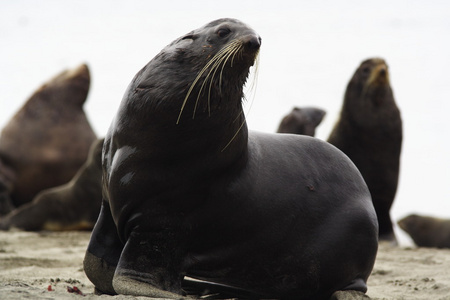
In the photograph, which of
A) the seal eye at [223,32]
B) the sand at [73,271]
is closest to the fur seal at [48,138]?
the sand at [73,271]

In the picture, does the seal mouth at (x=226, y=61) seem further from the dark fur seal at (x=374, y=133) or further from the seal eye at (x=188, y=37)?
the dark fur seal at (x=374, y=133)

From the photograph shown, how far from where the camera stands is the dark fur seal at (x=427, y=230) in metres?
8.66

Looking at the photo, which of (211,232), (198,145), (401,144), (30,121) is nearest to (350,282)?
(211,232)

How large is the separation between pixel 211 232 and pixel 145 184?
1.27 ft

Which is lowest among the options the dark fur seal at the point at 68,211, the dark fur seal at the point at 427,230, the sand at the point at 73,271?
the dark fur seal at the point at 427,230

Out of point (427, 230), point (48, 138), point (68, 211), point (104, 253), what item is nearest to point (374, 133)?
point (427, 230)

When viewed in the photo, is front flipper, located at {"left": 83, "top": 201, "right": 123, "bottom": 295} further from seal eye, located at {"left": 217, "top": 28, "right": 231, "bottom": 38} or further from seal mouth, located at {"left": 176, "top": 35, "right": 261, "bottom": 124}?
seal eye, located at {"left": 217, "top": 28, "right": 231, "bottom": 38}

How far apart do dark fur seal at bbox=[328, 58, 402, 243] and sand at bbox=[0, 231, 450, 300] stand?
4.95 feet

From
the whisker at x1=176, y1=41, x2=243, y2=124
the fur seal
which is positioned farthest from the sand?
the fur seal

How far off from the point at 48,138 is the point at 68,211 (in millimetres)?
2184

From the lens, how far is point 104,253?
3.86m

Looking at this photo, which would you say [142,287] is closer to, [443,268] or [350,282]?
[350,282]

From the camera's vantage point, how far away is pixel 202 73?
341 cm

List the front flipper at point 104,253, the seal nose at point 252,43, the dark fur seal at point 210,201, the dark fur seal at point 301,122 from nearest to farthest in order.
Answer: the seal nose at point 252,43
the dark fur seal at point 210,201
the front flipper at point 104,253
the dark fur seal at point 301,122
